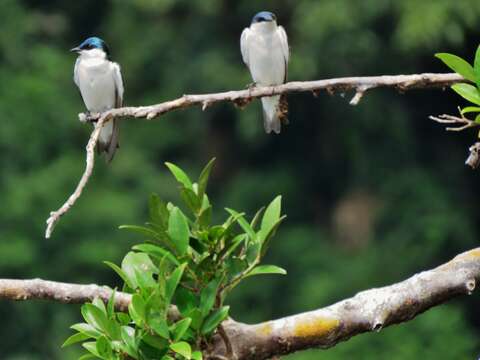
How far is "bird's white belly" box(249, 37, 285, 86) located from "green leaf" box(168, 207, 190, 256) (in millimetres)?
3637

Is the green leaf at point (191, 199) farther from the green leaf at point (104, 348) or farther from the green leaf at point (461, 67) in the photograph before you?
the green leaf at point (461, 67)

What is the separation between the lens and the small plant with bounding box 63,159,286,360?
396 centimetres

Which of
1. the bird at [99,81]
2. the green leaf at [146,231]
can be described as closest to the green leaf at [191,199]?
the green leaf at [146,231]

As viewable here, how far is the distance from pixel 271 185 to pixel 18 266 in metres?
4.29

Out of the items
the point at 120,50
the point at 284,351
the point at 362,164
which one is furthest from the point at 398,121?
the point at 284,351

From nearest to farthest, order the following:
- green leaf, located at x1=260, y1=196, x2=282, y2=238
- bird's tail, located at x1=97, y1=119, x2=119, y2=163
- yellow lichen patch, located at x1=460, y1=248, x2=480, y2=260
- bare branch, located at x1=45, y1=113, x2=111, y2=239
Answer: bare branch, located at x1=45, y1=113, x2=111, y2=239 < green leaf, located at x1=260, y1=196, x2=282, y2=238 < yellow lichen patch, located at x1=460, y1=248, x2=480, y2=260 < bird's tail, located at x1=97, y1=119, x2=119, y2=163

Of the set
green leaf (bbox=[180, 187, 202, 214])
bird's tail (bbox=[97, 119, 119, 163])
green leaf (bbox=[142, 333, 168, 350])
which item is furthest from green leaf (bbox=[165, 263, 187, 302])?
bird's tail (bbox=[97, 119, 119, 163])

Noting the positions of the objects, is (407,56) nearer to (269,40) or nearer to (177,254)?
(269,40)

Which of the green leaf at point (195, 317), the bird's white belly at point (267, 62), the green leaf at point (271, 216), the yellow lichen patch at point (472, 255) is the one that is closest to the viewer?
the green leaf at point (195, 317)

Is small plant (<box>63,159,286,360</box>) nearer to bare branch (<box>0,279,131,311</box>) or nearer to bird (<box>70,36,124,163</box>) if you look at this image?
bare branch (<box>0,279,131,311</box>)

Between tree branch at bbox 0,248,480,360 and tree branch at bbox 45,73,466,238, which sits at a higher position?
tree branch at bbox 45,73,466,238

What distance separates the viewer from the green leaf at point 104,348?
399 cm

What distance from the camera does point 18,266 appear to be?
17469 millimetres

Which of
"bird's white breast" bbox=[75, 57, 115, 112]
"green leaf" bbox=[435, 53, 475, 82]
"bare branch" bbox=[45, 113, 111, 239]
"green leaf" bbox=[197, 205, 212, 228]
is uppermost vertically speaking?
"green leaf" bbox=[435, 53, 475, 82]
